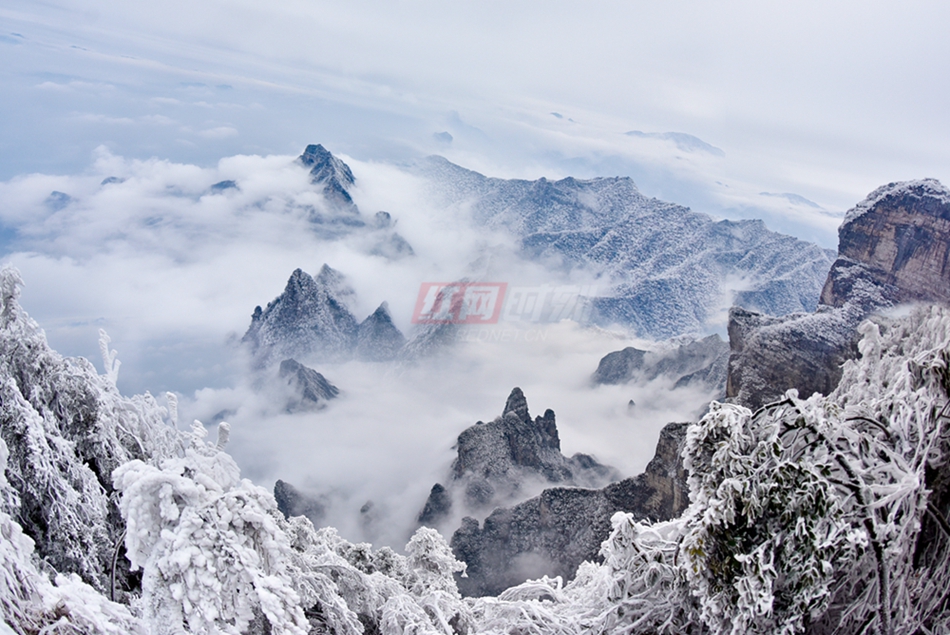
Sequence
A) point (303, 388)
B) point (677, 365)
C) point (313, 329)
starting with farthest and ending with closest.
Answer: point (313, 329) → point (303, 388) → point (677, 365)

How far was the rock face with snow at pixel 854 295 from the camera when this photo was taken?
42.1 m

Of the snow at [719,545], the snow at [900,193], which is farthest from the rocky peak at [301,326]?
the snow at [719,545]

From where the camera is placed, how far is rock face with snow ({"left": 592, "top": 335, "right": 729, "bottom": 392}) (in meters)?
87.7

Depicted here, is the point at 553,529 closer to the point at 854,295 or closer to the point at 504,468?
the point at 504,468

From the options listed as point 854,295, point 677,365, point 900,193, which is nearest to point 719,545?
point 854,295

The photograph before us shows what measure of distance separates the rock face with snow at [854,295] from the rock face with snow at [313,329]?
400 ft

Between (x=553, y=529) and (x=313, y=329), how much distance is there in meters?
115

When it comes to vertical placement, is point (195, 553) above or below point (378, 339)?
above

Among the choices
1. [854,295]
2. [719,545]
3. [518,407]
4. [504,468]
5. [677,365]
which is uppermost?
[854,295]

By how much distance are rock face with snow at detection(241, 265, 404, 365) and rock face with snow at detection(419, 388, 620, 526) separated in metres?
92.5

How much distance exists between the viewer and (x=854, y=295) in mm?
47250

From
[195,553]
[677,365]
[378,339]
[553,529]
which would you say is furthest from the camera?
[378,339]

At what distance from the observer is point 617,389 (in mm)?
112188

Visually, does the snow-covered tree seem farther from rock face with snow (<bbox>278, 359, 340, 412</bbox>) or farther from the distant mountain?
rock face with snow (<bbox>278, 359, 340, 412</bbox>)
